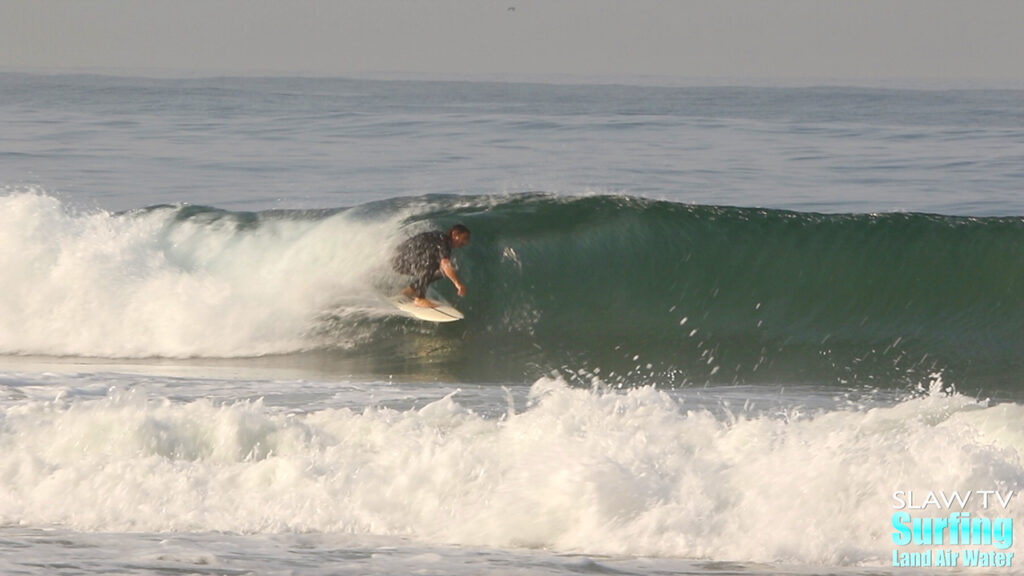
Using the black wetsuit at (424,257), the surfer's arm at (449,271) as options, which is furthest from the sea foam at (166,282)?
the surfer's arm at (449,271)

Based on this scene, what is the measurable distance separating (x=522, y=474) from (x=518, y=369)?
4.96m

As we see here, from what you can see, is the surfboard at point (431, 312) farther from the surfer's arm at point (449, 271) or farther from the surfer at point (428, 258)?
the surfer's arm at point (449, 271)

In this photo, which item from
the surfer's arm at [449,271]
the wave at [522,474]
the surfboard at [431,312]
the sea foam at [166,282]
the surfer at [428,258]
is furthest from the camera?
the sea foam at [166,282]

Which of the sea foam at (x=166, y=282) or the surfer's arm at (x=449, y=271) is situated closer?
the surfer's arm at (x=449, y=271)

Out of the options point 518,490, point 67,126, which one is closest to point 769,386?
point 518,490

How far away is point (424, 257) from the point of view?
42.3 ft

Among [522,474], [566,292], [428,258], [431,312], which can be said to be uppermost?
[428,258]

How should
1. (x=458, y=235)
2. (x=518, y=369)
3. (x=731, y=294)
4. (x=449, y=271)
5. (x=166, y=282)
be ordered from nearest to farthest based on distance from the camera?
(x=518, y=369), (x=449, y=271), (x=458, y=235), (x=731, y=294), (x=166, y=282)

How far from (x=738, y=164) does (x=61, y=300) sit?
16.3 m

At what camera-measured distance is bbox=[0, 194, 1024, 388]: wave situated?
12297 millimetres

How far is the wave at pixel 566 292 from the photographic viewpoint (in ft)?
40.3

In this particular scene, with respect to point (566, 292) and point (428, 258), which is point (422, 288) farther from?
point (566, 292)

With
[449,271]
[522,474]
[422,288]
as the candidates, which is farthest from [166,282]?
[522,474]

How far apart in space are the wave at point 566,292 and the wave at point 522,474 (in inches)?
143
